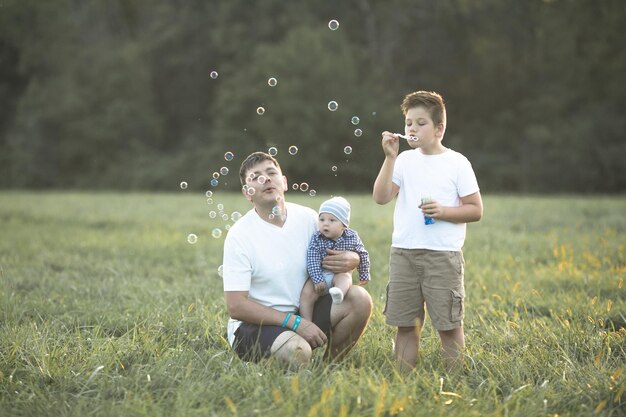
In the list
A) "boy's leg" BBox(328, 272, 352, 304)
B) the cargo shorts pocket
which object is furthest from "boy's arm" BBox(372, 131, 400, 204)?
the cargo shorts pocket

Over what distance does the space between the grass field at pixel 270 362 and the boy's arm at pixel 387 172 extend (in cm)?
93

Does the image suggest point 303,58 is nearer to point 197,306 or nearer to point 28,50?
point 28,50

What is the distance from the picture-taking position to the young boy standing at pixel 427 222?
12.7 feet

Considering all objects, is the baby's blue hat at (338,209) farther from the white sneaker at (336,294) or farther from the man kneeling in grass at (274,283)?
the white sneaker at (336,294)

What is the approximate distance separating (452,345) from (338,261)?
80 centimetres

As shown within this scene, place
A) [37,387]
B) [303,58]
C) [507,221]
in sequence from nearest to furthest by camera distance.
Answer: [37,387] → [507,221] → [303,58]

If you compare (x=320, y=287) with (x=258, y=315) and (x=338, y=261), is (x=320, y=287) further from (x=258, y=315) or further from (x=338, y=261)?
(x=258, y=315)

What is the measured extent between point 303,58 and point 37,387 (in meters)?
27.9

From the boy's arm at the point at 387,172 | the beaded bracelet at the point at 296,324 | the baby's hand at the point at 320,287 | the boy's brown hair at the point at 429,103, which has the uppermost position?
the boy's brown hair at the point at 429,103

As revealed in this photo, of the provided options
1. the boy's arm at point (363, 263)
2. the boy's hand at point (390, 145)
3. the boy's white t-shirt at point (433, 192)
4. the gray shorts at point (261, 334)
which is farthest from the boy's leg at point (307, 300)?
the boy's hand at point (390, 145)

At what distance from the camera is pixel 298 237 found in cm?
411

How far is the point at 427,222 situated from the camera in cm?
387

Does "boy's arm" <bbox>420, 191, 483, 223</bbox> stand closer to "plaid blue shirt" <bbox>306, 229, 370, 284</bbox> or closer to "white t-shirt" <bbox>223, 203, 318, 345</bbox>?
"plaid blue shirt" <bbox>306, 229, 370, 284</bbox>

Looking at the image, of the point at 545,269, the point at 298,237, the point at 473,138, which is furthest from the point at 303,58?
the point at 298,237
